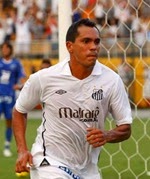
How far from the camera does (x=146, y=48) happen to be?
14781 millimetres

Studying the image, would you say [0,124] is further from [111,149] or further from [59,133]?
[59,133]

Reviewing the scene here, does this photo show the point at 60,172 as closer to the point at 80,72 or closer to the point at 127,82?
the point at 80,72

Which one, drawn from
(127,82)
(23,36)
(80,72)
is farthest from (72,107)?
(23,36)

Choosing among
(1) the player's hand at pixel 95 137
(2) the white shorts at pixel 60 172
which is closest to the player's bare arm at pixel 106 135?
(1) the player's hand at pixel 95 137

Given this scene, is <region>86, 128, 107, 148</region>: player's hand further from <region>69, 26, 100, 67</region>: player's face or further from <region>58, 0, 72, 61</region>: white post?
<region>58, 0, 72, 61</region>: white post

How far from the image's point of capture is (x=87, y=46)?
15.2 feet

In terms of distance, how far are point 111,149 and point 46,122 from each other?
5171mm

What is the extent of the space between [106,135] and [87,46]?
1.94 feet

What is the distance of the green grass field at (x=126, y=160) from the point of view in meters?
8.69

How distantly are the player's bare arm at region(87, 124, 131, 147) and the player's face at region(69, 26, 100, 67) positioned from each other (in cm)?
46

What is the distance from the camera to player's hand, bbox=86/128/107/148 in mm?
4445

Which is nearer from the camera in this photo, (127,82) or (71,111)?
(71,111)

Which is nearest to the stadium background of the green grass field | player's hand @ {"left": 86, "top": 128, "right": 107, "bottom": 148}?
the green grass field

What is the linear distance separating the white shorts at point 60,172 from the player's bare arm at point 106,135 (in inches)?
13.3
